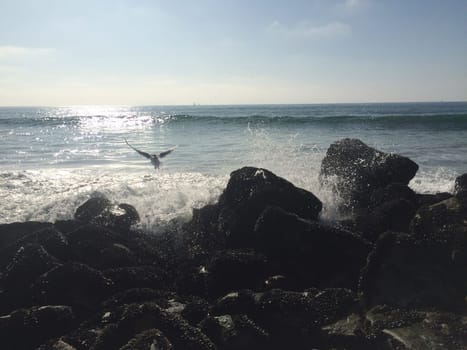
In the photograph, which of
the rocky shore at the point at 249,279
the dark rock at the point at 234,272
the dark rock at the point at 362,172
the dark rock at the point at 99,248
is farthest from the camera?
the dark rock at the point at 362,172

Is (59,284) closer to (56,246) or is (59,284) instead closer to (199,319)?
(56,246)

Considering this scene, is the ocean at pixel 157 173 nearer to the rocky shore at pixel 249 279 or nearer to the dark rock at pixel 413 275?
the rocky shore at pixel 249 279

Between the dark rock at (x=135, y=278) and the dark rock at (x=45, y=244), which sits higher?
the dark rock at (x=45, y=244)

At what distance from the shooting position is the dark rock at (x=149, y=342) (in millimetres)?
3609

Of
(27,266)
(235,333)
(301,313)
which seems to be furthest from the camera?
(27,266)

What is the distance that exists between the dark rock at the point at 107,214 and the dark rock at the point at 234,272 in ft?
9.32

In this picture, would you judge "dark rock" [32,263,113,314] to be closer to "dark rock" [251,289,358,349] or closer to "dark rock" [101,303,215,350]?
"dark rock" [101,303,215,350]

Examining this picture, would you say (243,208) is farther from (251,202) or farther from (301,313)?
(301,313)

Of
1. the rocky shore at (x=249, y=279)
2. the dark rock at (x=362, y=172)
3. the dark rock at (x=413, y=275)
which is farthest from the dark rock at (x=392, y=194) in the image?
the dark rock at (x=413, y=275)

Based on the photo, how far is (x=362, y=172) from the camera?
879 cm

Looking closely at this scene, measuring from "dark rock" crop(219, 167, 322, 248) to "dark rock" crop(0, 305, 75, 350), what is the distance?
2.74m

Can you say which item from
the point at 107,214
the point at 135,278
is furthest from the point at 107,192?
the point at 135,278

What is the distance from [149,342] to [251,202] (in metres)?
3.59

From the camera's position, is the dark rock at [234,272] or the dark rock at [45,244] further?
the dark rock at [45,244]
